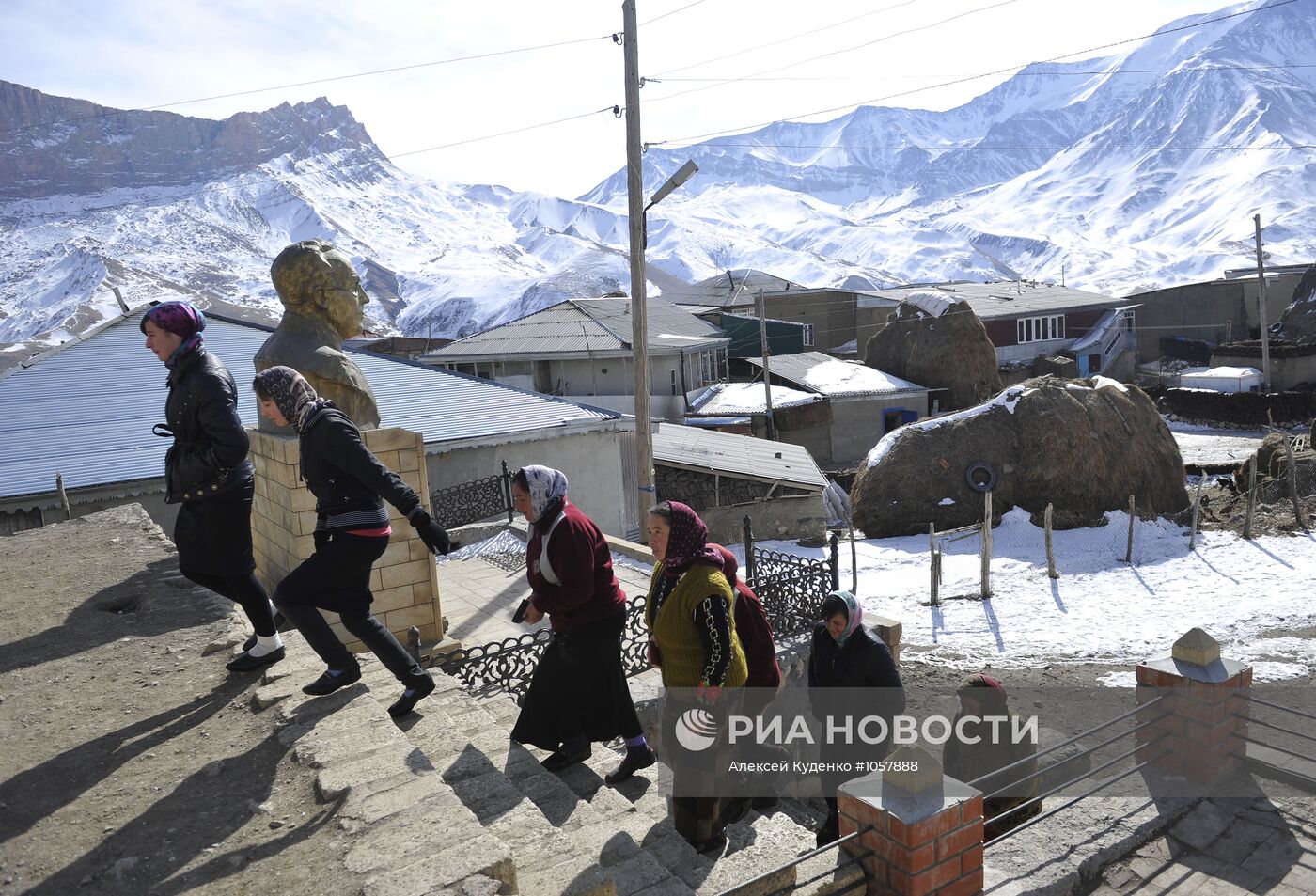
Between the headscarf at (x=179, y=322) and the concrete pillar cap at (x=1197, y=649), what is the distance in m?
6.04

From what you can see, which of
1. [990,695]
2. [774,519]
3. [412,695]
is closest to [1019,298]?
[774,519]

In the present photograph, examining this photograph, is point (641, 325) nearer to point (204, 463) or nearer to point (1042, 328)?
point (204, 463)

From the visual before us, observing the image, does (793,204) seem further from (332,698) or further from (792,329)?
(332,698)

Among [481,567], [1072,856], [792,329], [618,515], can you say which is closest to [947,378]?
[792,329]

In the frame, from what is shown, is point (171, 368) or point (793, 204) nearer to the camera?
point (171, 368)

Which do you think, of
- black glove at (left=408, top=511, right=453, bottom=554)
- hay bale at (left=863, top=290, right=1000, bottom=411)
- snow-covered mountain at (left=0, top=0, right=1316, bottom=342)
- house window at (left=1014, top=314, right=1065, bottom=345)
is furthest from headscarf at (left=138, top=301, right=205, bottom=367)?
snow-covered mountain at (left=0, top=0, right=1316, bottom=342)

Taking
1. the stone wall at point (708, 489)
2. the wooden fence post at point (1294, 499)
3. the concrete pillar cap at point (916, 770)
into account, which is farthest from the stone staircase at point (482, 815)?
the wooden fence post at point (1294, 499)

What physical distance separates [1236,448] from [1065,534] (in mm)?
15875

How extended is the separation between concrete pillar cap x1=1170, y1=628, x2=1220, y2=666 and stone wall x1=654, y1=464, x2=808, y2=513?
1366cm

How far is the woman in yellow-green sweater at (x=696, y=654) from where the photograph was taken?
12.3ft

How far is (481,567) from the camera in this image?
32.9 feet

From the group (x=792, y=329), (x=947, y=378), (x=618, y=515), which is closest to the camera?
(x=618, y=515)

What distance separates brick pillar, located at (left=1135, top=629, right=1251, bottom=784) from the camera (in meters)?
5.24

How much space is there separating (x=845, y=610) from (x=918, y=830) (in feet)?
4.06
